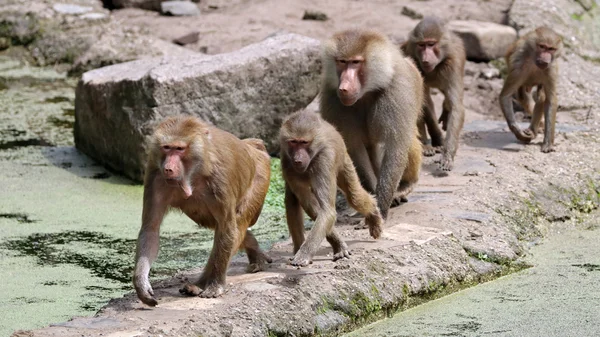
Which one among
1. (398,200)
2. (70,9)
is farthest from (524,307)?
(70,9)


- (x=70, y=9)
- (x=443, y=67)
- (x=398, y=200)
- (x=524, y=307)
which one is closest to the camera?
(x=524, y=307)

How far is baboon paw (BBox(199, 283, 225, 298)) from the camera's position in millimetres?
4727

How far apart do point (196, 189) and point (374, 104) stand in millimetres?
1850

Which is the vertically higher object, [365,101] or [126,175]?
[365,101]

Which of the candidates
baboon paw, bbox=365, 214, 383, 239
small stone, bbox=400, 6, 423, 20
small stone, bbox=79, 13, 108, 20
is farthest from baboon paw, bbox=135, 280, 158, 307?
small stone, bbox=79, 13, 108, 20

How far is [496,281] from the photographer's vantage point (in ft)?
19.1

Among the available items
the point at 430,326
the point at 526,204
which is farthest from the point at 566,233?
the point at 430,326

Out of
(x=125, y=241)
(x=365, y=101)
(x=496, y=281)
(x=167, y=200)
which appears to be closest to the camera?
(x=167, y=200)

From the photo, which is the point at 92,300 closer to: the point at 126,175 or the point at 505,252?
the point at 505,252

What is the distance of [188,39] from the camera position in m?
12.2

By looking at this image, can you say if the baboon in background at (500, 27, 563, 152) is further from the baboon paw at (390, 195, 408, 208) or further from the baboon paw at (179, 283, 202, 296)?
the baboon paw at (179, 283, 202, 296)

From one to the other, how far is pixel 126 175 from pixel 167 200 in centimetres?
385

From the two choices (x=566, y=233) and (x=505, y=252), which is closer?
(x=505, y=252)

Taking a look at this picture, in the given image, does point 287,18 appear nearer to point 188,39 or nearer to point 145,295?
point 188,39
